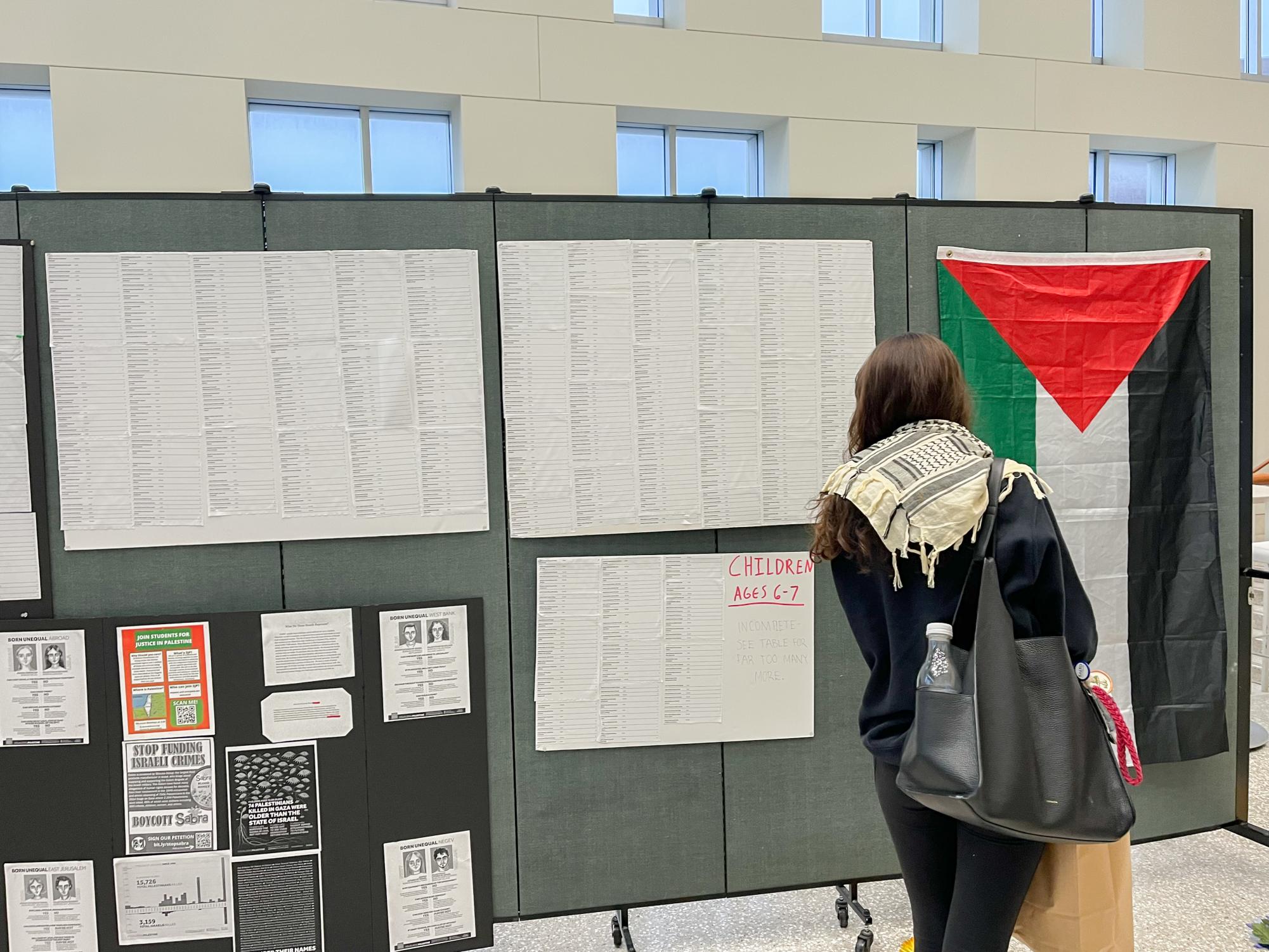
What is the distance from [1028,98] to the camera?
445 cm

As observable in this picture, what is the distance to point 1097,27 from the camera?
4.81 metres

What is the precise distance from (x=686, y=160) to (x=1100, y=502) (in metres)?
2.98

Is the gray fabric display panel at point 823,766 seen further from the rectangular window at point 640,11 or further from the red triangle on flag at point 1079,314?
the rectangular window at point 640,11

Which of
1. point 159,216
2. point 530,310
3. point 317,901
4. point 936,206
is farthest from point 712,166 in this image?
point 317,901

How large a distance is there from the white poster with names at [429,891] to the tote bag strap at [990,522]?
1.41 metres

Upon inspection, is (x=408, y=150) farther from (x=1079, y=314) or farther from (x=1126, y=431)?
(x=1126, y=431)

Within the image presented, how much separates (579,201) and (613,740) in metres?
1.30

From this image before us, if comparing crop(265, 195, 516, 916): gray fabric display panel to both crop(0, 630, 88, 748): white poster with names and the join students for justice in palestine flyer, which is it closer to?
the join students for justice in palestine flyer

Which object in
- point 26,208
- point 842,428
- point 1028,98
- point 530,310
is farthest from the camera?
point 1028,98

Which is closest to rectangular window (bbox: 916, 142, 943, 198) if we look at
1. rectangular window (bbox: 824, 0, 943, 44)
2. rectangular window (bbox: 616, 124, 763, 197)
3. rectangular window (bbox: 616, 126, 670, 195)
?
rectangular window (bbox: 824, 0, 943, 44)

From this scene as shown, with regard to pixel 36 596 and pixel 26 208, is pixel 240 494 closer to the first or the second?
pixel 36 596

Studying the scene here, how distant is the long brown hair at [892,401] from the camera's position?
1.33 meters

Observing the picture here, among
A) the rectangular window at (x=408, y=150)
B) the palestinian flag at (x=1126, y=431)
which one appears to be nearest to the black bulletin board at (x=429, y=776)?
the palestinian flag at (x=1126, y=431)

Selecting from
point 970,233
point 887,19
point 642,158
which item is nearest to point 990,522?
point 970,233
